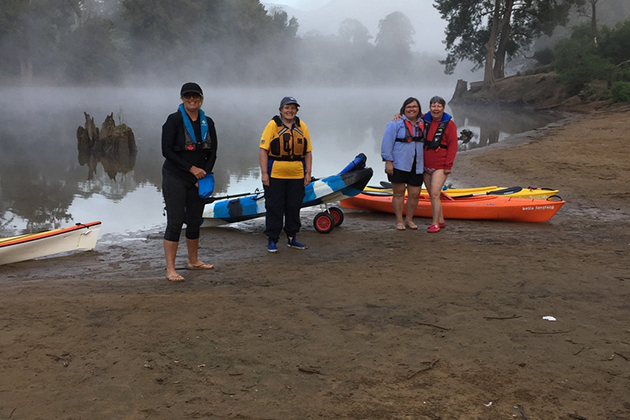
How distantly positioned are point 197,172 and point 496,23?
1654 inches

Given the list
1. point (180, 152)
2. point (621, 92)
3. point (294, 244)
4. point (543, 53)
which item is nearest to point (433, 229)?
point (294, 244)

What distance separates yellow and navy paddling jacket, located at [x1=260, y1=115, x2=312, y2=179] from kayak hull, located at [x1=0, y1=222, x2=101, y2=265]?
2484mm

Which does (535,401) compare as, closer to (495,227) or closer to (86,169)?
(495,227)

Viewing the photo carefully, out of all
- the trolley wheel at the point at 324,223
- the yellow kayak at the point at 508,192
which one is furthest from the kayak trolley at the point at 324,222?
the yellow kayak at the point at 508,192

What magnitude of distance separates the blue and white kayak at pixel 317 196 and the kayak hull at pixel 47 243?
176 centimetres

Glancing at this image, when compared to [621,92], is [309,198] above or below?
below

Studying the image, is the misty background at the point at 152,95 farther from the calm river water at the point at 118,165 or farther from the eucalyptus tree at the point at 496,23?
the eucalyptus tree at the point at 496,23

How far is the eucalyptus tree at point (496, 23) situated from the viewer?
43.7 meters

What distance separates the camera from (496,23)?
141ft

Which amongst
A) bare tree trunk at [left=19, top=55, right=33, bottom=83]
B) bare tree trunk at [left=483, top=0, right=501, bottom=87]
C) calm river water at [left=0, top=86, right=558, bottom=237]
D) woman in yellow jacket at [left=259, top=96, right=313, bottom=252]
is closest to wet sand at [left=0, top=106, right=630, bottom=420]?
woman in yellow jacket at [left=259, top=96, right=313, bottom=252]

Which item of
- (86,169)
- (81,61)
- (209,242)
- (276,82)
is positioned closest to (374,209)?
(209,242)

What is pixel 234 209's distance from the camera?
8531 mm

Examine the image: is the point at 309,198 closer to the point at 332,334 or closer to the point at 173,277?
the point at 173,277

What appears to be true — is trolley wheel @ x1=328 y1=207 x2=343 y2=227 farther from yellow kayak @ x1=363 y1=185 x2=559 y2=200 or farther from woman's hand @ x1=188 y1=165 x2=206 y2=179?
woman's hand @ x1=188 y1=165 x2=206 y2=179
